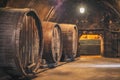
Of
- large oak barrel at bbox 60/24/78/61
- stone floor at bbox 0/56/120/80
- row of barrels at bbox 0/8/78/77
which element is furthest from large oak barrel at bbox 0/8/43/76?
large oak barrel at bbox 60/24/78/61

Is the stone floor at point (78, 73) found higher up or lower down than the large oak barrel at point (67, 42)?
lower down

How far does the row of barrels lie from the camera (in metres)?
5.17

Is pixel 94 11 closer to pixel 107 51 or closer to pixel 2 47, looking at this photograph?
pixel 107 51

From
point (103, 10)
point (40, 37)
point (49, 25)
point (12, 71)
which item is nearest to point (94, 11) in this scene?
point (103, 10)

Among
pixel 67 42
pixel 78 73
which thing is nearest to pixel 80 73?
pixel 78 73

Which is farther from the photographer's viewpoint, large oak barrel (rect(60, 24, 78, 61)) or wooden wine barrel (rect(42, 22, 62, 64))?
large oak barrel (rect(60, 24, 78, 61))

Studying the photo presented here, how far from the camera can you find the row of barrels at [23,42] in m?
5.17

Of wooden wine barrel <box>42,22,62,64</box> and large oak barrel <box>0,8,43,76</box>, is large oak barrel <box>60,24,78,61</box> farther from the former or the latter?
large oak barrel <box>0,8,43,76</box>

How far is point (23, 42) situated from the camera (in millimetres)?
5852

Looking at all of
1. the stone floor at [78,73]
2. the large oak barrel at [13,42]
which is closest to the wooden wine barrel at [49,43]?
the stone floor at [78,73]

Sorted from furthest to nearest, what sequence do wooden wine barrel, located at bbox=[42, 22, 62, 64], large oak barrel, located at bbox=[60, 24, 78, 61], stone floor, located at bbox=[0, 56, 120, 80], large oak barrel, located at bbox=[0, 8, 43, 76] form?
large oak barrel, located at bbox=[60, 24, 78, 61] → wooden wine barrel, located at bbox=[42, 22, 62, 64] → stone floor, located at bbox=[0, 56, 120, 80] → large oak barrel, located at bbox=[0, 8, 43, 76]

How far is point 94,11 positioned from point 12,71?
9.70 meters

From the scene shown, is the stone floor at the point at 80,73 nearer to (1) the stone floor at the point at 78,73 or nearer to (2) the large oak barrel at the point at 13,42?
(1) the stone floor at the point at 78,73

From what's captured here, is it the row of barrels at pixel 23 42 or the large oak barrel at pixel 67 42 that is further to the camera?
the large oak barrel at pixel 67 42
